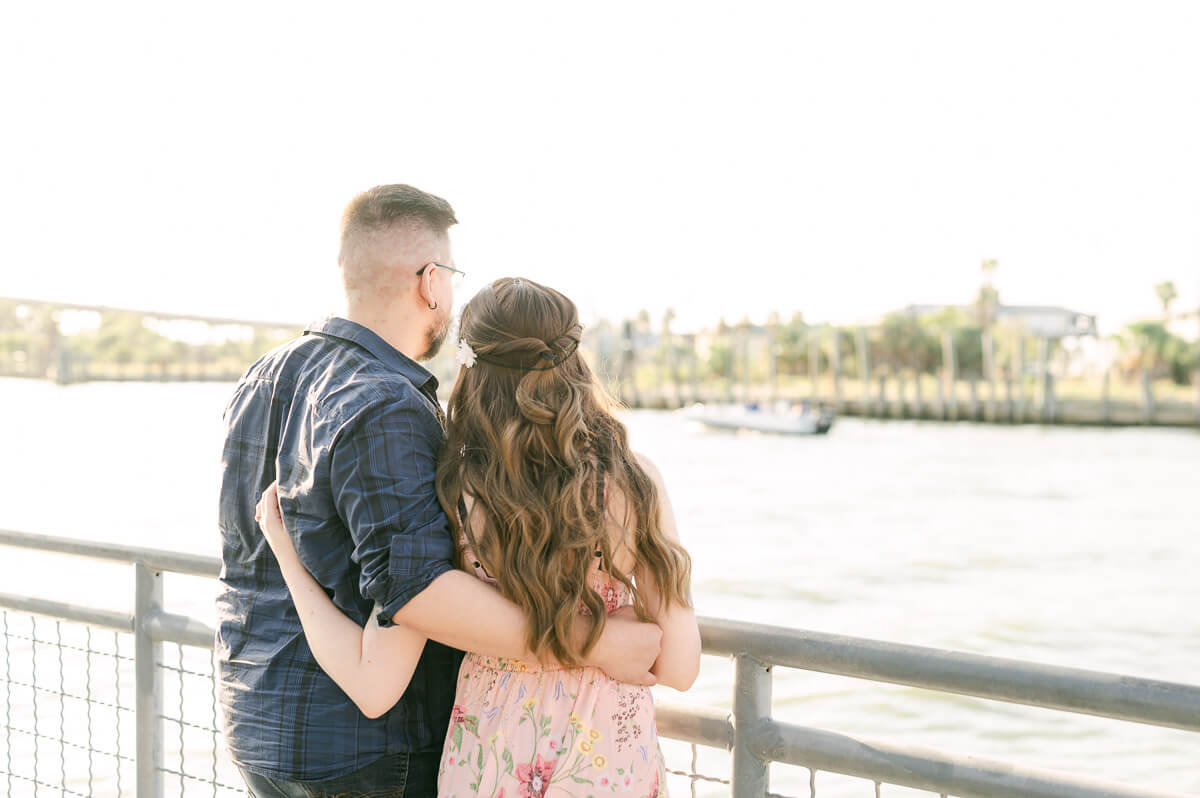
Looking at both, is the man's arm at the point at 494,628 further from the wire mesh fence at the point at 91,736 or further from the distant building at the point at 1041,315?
the distant building at the point at 1041,315

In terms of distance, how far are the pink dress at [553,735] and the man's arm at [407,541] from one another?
2.9 inches

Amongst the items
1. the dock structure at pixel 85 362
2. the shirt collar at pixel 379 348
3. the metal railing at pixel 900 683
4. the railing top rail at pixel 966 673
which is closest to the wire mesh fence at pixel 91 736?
the metal railing at pixel 900 683

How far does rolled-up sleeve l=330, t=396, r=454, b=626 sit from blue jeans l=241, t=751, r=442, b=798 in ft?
0.87

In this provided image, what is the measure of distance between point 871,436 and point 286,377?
202ft

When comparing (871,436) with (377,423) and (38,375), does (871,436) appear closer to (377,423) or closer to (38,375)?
(377,423)

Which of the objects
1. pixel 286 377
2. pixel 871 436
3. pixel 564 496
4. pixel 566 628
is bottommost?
pixel 871 436

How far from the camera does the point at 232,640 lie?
5.92 feet

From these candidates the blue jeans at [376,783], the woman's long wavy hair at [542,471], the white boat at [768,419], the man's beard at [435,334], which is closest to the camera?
the woman's long wavy hair at [542,471]

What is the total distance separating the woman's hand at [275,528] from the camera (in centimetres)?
168

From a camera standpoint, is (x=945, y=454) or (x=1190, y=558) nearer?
(x=1190, y=558)

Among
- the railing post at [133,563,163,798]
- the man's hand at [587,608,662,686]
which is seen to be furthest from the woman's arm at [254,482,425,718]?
the railing post at [133,563,163,798]

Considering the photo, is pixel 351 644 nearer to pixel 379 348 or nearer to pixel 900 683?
pixel 379 348

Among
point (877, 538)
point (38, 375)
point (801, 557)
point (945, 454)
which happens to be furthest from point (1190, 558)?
point (38, 375)

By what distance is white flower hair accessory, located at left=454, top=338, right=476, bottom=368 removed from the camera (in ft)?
5.49
